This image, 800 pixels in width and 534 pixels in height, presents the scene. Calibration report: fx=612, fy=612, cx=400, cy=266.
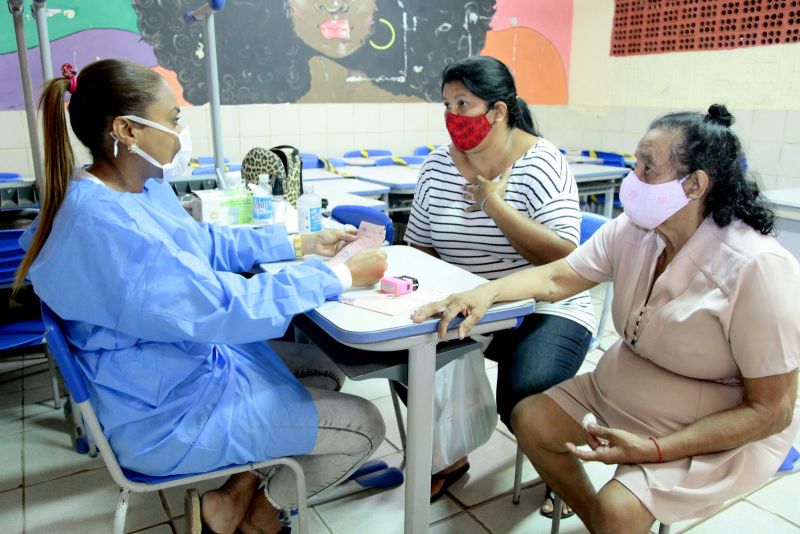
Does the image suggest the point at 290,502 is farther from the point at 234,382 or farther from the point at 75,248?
the point at 75,248

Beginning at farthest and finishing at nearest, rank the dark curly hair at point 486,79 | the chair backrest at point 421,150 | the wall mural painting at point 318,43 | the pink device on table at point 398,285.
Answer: the chair backrest at point 421,150 → the wall mural painting at point 318,43 → the dark curly hair at point 486,79 → the pink device on table at point 398,285

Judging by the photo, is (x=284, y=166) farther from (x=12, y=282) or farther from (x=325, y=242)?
(x=12, y=282)

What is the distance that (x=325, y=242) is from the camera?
191cm

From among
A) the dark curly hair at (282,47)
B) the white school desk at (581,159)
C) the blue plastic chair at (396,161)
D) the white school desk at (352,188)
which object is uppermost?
the dark curly hair at (282,47)

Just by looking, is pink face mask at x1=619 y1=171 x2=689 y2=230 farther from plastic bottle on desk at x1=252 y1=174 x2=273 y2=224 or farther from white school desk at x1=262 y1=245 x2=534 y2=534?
plastic bottle on desk at x1=252 y1=174 x2=273 y2=224

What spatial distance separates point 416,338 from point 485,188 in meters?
0.76

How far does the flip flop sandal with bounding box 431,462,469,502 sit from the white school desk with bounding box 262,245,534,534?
51cm

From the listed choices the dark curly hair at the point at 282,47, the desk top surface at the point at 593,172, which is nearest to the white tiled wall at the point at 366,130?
the dark curly hair at the point at 282,47

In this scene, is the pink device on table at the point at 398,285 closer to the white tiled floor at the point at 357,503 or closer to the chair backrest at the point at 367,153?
the white tiled floor at the point at 357,503

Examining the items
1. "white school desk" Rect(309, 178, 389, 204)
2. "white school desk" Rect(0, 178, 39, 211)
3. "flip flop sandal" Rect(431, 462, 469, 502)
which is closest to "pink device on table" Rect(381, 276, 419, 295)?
"flip flop sandal" Rect(431, 462, 469, 502)

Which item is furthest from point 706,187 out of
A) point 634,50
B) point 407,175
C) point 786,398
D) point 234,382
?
point 634,50

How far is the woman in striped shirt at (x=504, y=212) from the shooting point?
1.82m

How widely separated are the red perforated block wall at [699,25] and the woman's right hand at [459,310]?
3904mm

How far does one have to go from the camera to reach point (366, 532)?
6.20ft
